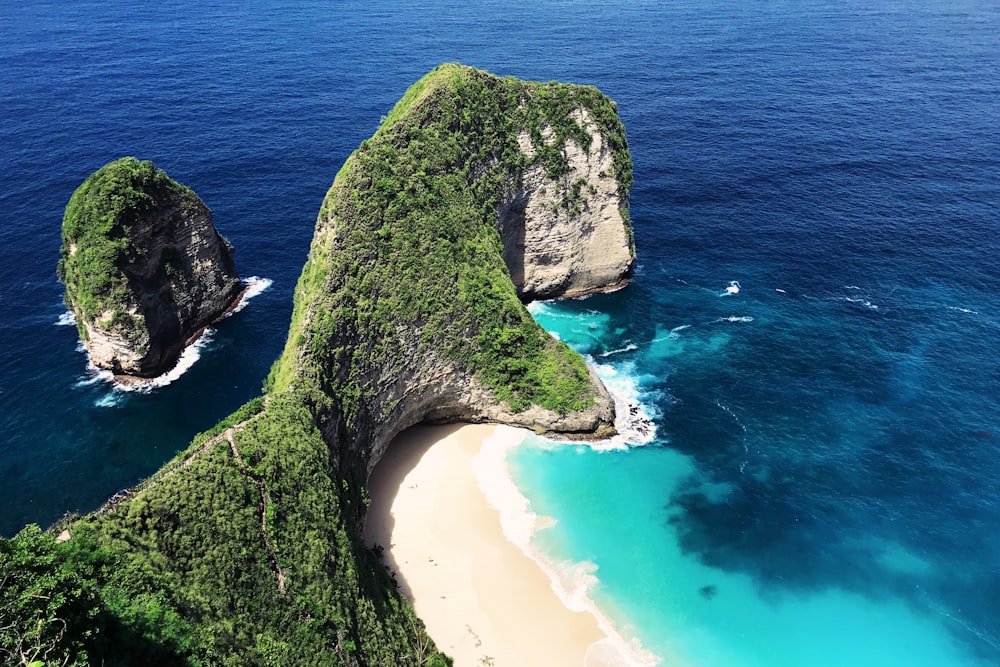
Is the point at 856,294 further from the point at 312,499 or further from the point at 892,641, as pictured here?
the point at 312,499

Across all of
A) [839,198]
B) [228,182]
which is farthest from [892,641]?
[228,182]

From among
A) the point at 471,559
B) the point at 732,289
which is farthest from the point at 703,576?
the point at 732,289

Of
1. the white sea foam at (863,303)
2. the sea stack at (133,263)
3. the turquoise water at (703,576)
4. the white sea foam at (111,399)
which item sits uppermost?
the sea stack at (133,263)

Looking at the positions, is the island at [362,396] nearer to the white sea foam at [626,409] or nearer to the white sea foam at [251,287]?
the white sea foam at [626,409]

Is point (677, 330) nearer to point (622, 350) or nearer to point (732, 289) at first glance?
point (622, 350)

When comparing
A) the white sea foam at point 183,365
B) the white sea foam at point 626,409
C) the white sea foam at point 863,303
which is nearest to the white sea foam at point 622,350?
the white sea foam at point 626,409

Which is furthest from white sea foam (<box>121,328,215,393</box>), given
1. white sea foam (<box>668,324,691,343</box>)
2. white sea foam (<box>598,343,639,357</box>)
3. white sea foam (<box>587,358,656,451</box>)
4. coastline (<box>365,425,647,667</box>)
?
white sea foam (<box>668,324,691,343</box>)

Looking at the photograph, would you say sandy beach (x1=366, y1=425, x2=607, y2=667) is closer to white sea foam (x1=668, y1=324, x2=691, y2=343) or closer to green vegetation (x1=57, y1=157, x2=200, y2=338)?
white sea foam (x1=668, y1=324, x2=691, y2=343)
